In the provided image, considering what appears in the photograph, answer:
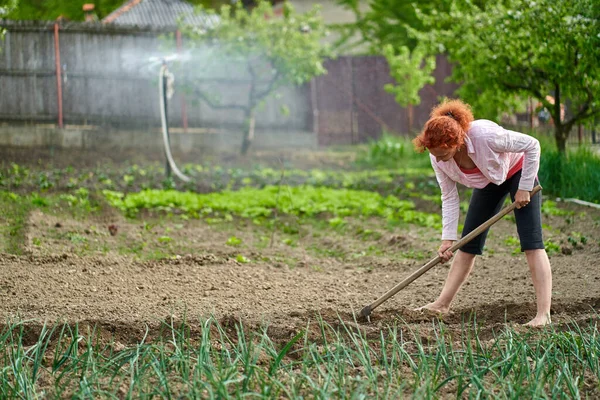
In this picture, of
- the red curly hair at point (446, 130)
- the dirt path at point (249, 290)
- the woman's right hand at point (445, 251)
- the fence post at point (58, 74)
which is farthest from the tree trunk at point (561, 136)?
the fence post at point (58, 74)

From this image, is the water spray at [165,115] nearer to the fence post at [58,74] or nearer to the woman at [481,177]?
the fence post at [58,74]

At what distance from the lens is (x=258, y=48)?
43.7ft

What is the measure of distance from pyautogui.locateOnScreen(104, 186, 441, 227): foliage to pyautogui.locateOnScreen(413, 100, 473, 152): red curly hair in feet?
13.4

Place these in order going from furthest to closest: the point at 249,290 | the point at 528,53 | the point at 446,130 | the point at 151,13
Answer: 1. the point at 151,13
2. the point at 528,53
3. the point at 249,290
4. the point at 446,130

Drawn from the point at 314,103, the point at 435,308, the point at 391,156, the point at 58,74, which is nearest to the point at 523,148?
the point at 435,308

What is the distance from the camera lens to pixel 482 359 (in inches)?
135

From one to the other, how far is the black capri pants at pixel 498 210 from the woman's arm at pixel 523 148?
0.13 m

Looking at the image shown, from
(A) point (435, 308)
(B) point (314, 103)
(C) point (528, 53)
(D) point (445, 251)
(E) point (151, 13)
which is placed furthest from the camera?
(E) point (151, 13)

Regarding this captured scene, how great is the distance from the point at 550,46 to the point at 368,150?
21.3 feet

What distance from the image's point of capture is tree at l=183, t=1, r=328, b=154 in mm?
13203

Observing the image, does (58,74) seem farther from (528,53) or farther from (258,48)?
(528,53)

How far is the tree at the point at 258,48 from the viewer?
13.2 meters

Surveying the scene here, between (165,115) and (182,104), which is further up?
(182,104)

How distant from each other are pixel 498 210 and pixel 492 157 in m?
0.58
